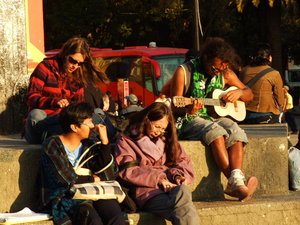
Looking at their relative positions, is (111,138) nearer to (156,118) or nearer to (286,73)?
(156,118)

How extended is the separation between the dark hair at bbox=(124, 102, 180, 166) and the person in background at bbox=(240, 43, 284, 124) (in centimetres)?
326

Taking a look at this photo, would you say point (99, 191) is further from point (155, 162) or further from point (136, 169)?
point (155, 162)

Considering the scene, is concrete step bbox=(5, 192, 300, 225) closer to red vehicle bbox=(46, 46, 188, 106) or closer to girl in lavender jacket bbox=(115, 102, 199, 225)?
girl in lavender jacket bbox=(115, 102, 199, 225)

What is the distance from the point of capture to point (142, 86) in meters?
22.9

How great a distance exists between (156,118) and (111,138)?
21.8 inches

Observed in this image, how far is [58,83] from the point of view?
769 centimetres

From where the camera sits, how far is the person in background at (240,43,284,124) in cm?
1024

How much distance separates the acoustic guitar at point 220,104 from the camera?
7.68 m

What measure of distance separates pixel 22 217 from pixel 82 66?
1791 millimetres

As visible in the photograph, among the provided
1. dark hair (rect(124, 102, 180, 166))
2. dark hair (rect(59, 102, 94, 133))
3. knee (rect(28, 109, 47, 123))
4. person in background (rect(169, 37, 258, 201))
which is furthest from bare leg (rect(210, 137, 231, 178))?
knee (rect(28, 109, 47, 123))

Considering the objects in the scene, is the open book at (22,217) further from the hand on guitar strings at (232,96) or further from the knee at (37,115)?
the hand on guitar strings at (232,96)

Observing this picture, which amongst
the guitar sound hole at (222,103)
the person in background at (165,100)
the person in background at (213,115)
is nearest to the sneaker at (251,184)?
the person in background at (213,115)

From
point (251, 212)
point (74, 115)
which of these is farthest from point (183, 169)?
point (74, 115)

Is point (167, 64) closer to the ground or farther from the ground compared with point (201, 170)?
farther from the ground
